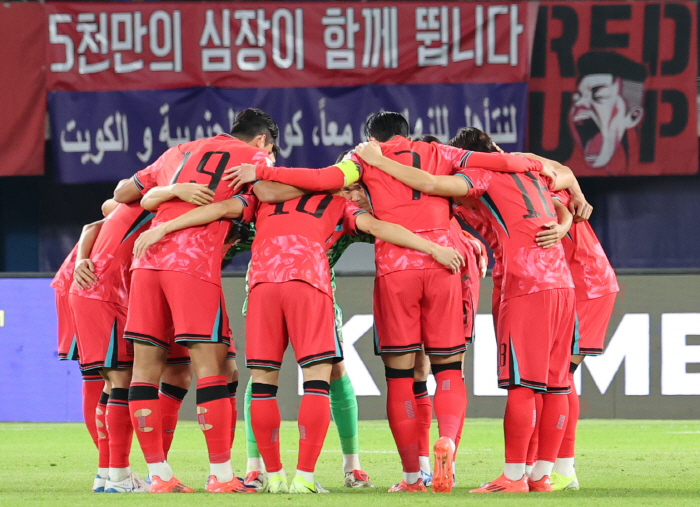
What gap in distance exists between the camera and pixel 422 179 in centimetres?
466

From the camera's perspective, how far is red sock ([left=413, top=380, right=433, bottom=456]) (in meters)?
4.99

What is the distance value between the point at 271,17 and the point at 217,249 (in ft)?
22.6

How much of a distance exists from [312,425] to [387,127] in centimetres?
152

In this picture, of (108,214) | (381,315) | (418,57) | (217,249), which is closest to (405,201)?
(381,315)

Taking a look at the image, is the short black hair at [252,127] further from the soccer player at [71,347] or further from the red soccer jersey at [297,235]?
the soccer player at [71,347]

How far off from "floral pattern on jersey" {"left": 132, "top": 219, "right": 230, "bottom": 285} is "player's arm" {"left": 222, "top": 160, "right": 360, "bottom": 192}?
0.85 feet

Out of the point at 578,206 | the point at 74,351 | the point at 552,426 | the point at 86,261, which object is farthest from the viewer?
the point at 74,351

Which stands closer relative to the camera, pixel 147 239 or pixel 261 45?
pixel 147 239

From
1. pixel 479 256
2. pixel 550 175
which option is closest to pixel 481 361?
pixel 479 256

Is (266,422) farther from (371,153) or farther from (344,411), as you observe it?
(371,153)

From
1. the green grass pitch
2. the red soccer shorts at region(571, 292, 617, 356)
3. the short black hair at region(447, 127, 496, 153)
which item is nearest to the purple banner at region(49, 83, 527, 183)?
the green grass pitch

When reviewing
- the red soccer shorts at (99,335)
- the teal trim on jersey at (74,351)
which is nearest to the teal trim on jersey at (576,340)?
the red soccer shorts at (99,335)

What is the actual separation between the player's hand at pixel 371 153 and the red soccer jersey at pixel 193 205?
457mm

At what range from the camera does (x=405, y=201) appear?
4.73m
